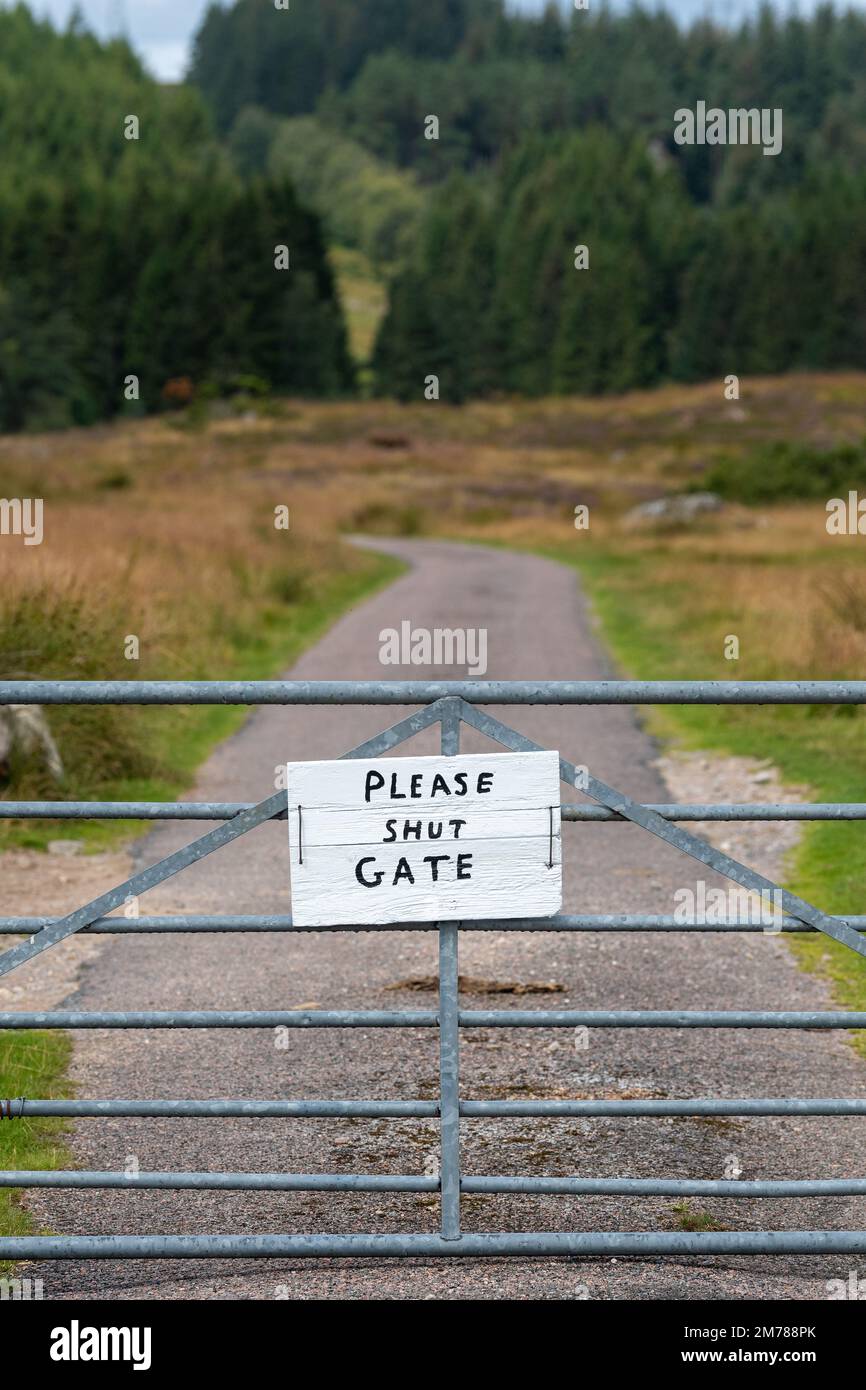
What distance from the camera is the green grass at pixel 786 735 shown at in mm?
8039

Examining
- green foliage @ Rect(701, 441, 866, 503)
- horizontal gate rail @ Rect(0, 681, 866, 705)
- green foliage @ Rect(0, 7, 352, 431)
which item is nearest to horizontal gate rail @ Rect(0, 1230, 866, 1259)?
horizontal gate rail @ Rect(0, 681, 866, 705)

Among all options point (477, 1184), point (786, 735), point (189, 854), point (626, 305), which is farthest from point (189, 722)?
point (626, 305)

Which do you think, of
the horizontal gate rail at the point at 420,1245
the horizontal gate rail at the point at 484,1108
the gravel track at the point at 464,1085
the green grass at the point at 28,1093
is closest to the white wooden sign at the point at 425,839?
the horizontal gate rail at the point at 484,1108

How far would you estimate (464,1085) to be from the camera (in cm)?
571

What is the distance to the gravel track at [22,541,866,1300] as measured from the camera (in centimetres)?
428

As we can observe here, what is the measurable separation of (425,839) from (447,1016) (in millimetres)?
415

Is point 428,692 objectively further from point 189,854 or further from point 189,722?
point 189,722

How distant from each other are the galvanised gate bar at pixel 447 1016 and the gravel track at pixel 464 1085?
28 cm

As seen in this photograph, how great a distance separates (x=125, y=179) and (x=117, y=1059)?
132681 millimetres

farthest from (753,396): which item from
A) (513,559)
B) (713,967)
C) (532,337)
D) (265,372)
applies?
(713,967)

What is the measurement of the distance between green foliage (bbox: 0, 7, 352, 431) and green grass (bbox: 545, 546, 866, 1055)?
77.5 m

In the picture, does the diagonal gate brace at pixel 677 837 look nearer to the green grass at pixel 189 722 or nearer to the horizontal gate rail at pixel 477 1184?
the horizontal gate rail at pixel 477 1184

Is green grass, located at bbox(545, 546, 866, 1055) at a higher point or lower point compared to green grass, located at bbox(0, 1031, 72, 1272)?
higher

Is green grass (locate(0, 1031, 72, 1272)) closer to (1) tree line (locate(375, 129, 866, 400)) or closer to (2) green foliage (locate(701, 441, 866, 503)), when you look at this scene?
(2) green foliage (locate(701, 441, 866, 503))
